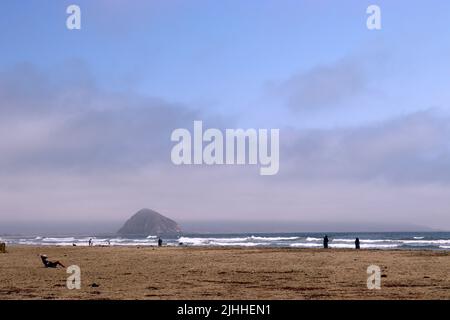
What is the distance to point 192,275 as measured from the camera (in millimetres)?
25219

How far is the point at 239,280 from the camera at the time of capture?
22.9 m

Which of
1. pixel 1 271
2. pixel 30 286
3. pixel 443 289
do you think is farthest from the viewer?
pixel 1 271
